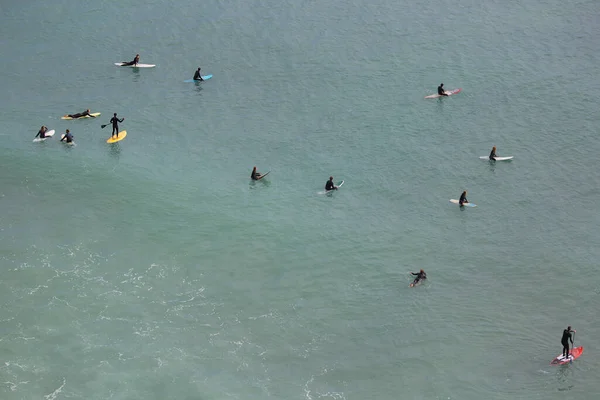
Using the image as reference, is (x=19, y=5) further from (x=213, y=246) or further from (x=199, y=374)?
(x=199, y=374)

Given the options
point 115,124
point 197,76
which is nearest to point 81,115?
point 115,124

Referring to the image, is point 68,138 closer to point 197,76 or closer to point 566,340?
point 197,76

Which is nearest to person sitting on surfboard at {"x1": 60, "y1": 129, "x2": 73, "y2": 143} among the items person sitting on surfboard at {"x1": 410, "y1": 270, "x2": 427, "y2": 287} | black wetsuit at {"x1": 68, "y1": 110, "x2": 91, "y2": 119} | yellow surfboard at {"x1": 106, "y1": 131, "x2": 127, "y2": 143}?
yellow surfboard at {"x1": 106, "y1": 131, "x2": 127, "y2": 143}

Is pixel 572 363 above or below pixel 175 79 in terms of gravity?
below

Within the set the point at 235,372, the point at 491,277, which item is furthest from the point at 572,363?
the point at 235,372

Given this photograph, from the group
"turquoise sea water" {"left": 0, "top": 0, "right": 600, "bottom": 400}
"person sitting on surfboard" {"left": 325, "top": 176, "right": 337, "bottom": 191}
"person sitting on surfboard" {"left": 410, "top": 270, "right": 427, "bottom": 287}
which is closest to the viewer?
"turquoise sea water" {"left": 0, "top": 0, "right": 600, "bottom": 400}

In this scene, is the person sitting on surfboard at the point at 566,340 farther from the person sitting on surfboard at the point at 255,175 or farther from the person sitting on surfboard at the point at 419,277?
the person sitting on surfboard at the point at 255,175

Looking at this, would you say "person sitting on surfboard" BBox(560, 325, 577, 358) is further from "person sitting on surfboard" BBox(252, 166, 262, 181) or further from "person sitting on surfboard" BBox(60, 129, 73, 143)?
"person sitting on surfboard" BBox(60, 129, 73, 143)

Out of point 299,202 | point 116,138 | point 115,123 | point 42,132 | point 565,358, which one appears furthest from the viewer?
point 116,138

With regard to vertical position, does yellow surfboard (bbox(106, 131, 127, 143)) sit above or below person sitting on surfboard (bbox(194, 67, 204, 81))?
below
